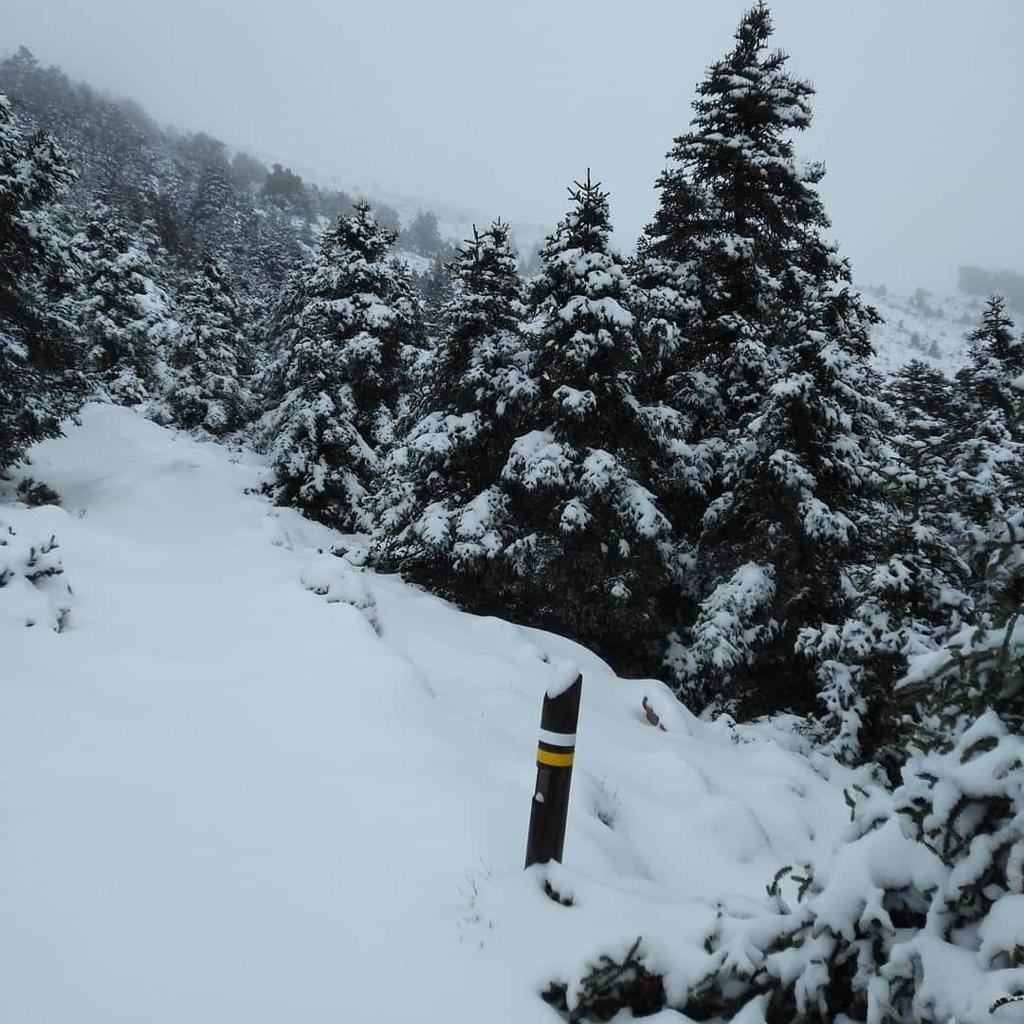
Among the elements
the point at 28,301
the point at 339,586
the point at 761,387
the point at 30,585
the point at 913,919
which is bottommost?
the point at 913,919

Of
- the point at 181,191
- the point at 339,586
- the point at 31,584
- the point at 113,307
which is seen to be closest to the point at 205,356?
the point at 113,307

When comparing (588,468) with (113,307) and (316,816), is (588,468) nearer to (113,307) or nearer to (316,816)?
(316,816)

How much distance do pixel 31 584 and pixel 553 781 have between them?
237 inches

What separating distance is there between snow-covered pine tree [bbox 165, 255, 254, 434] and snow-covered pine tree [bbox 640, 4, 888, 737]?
22713mm

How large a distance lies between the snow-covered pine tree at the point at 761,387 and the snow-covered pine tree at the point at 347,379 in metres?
8.88

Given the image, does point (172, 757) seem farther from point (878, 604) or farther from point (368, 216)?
point (368, 216)

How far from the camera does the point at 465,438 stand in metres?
13.5

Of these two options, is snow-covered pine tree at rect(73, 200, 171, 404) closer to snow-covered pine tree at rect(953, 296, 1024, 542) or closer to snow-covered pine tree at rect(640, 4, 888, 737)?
snow-covered pine tree at rect(640, 4, 888, 737)

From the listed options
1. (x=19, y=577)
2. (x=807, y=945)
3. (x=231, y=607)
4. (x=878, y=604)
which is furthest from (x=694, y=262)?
(x=807, y=945)

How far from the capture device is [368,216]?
2092 cm

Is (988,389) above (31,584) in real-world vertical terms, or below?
above

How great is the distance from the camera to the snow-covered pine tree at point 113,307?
95.5ft

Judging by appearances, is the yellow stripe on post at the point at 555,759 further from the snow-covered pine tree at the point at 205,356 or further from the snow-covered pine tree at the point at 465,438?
the snow-covered pine tree at the point at 205,356

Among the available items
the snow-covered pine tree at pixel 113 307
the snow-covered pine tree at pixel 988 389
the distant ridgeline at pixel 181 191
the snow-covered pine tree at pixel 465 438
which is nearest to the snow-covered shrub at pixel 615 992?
the snow-covered pine tree at pixel 465 438
